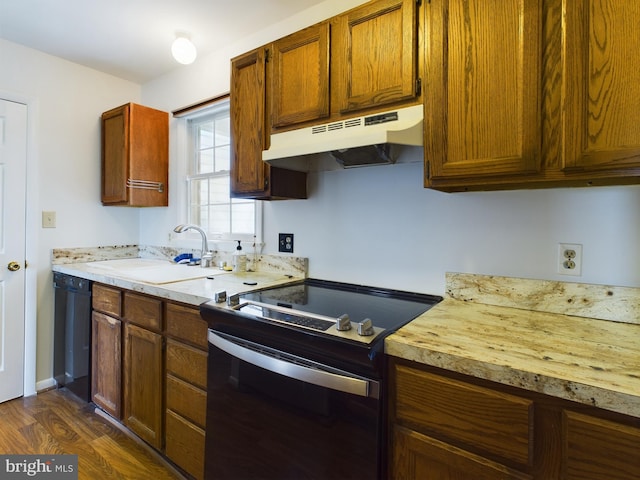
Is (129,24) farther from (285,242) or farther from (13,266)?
(13,266)

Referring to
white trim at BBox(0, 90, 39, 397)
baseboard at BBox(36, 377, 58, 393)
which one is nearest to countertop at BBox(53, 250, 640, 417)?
white trim at BBox(0, 90, 39, 397)

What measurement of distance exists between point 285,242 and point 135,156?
1385 millimetres

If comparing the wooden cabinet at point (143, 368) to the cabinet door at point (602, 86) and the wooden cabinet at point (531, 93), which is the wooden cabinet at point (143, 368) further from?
the cabinet door at point (602, 86)

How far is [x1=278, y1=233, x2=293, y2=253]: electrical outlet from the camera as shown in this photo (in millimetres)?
2025

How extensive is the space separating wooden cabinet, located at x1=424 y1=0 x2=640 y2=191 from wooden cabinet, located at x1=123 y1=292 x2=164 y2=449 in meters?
1.45

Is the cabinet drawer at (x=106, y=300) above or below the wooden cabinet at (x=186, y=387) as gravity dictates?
above

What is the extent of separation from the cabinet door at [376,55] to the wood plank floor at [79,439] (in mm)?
1944

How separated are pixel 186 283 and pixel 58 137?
172 centimetres

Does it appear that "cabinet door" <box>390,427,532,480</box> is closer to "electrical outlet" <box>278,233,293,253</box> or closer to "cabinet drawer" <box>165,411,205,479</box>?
"cabinet drawer" <box>165,411,205,479</box>

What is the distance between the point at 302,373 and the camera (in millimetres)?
1065

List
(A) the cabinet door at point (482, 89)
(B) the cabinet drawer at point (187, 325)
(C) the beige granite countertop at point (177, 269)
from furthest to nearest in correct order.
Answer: (C) the beige granite countertop at point (177, 269) → (B) the cabinet drawer at point (187, 325) → (A) the cabinet door at point (482, 89)

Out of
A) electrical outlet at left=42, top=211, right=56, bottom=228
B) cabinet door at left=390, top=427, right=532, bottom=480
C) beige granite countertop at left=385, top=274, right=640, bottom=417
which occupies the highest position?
electrical outlet at left=42, top=211, right=56, bottom=228

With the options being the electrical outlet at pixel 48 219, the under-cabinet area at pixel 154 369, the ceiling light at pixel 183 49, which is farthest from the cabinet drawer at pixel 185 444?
the ceiling light at pixel 183 49

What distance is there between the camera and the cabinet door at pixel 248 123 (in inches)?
68.3
